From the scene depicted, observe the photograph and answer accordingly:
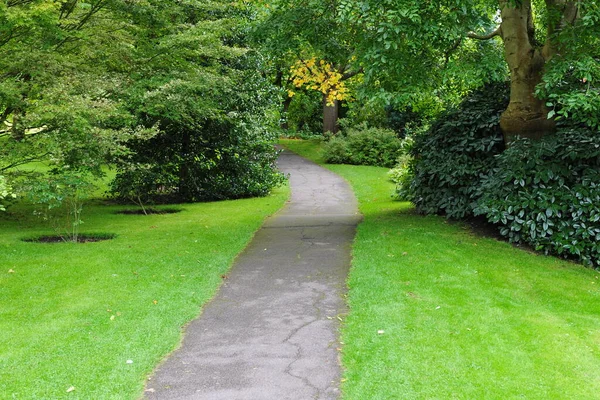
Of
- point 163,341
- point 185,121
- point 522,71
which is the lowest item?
point 163,341

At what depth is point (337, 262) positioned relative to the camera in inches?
342

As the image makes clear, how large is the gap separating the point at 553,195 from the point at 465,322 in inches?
167

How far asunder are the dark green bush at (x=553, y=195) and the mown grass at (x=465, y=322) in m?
0.37

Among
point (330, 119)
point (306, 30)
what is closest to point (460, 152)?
point (306, 30)

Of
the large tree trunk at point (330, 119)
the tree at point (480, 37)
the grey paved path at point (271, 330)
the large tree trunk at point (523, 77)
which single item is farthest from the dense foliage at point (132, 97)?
the large tree trunk at point (330, 119)

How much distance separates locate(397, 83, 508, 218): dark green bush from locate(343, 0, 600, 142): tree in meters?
0.56

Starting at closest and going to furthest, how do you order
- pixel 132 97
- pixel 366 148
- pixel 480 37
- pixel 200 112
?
pixel 480 37 < pixel 132 97 < pixel 200 112 < pixel 366 148

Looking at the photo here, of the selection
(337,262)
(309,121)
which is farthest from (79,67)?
(309,121)

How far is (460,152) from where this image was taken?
1122cm

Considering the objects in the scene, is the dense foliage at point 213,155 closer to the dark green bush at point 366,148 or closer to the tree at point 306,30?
the tree at point 306,30

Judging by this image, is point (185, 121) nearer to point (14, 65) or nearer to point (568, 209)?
point (14, 65)

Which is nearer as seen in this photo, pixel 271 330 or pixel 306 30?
pixel 271 330

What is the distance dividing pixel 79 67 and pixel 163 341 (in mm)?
7853

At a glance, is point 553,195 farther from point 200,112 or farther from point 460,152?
point 200,112
